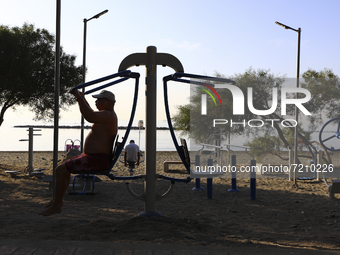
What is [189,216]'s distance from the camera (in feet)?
25.8

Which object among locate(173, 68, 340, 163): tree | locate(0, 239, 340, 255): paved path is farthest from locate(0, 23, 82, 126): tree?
locate(0, 239, 340, 255): paved path

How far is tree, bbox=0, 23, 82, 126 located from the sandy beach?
176 inches

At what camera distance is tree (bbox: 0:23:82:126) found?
1599cm

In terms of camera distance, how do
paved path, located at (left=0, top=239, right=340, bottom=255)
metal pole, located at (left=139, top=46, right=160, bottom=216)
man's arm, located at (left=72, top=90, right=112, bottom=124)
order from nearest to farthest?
paved path, located at (left=0, top=239, right=340, bottom=255), man's arm, located at (left=72, top=90, right=112, bottom=124), metal pole, located at (left=139, top=46, right=160, bottom=216)

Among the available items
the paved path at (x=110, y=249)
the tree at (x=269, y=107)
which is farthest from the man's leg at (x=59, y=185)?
the tree at (x=269, y=107)

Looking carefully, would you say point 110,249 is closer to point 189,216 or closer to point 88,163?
point 88,163

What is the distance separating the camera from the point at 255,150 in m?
20.2

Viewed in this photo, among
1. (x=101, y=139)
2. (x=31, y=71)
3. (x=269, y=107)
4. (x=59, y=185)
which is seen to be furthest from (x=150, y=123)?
(x=269, y=107)

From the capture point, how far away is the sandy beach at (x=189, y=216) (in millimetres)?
5445

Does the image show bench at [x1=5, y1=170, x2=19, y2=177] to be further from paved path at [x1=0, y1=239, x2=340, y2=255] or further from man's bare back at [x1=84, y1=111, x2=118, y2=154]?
paved path at [x1=0, y1=239, x2=340, y2=255]

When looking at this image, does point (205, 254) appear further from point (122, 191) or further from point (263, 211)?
point (122, 191)

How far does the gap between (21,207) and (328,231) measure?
6244mm

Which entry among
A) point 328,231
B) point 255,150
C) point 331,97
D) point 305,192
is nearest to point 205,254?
point 328,231

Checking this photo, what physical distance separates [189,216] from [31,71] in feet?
37.7
